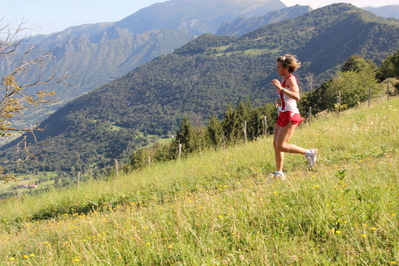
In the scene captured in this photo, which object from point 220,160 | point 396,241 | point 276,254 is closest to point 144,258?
point 276,254

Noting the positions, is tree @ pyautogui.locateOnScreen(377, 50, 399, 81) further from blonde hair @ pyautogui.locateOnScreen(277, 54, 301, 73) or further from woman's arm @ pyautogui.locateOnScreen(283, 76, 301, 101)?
woman's arm @ pyautogui.locateOnScreen(283, 76, 301, 101)

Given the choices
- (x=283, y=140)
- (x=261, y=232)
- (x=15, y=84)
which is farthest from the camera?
(x=15, y=84)

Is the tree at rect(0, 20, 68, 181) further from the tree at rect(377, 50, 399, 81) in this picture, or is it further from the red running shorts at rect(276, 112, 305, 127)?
the tree at rect(377, 50, 399, 81)

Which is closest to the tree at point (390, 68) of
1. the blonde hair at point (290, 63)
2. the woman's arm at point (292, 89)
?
the blonde hair at point (290, 63)

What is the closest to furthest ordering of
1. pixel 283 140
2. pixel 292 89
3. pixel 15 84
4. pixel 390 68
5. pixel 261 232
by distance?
1. pixel 261 232
2. pixel 292 89
3. pixel 283 140
4. pixel 15 84
5. pixel 390 68

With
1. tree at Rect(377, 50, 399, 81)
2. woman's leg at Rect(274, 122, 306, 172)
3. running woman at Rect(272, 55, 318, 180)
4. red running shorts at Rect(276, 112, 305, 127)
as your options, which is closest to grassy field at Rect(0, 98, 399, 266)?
woman's leg at Rect(274, 122, 306, 172)

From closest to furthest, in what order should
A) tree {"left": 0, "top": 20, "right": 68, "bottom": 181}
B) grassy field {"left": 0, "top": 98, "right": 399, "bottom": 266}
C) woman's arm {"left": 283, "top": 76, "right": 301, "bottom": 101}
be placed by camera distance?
1. grassy field {"left": 0, "top": 98, "right": 399, "bottom": 266}
2. woman's arm {"left": 283, "top": 76, "right": 301, "bottom": 101}
3. tree {"left": 0, "top": 20, "right": 68, "bottom": 181}

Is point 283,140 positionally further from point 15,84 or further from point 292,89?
point 15,84

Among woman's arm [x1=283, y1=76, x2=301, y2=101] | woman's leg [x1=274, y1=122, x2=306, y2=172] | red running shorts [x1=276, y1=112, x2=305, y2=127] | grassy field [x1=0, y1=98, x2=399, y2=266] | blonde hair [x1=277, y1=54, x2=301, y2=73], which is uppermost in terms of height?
blonde hair [x1=277, y1=54, x2=301, y2=73]

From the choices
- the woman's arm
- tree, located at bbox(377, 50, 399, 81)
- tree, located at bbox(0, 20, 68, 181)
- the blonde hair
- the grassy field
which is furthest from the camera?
tree, located at bbox(377, 50, 399, 81)

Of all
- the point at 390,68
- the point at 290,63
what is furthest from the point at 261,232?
the point at 390,68

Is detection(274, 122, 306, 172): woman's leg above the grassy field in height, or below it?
above

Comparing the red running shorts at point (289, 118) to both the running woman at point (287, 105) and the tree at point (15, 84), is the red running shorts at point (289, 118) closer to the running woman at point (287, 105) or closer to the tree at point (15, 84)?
the running woman at point (287, 105)

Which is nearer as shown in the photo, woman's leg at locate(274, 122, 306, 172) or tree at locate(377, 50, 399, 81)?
woman's leg at locate(274, 122, 306, 172)
